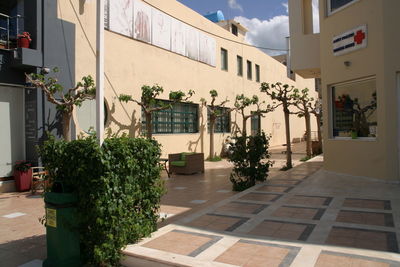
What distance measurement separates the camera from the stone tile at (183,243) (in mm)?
3939

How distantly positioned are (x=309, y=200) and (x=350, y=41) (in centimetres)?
472

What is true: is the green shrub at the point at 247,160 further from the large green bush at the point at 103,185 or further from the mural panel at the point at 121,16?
the mural panel at the point at 121,16

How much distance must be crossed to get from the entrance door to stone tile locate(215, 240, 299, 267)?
23.9 feet

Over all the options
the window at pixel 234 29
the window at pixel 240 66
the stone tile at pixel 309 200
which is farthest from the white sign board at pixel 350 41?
the window at pixel 234 29

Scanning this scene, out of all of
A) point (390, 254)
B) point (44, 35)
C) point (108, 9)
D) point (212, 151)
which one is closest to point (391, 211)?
point (390, 254)

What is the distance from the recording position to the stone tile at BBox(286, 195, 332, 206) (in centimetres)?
610

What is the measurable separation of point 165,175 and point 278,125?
736 inches

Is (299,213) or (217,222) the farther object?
(299,213)

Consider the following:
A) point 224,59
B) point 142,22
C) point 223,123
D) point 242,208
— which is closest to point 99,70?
point 242,208

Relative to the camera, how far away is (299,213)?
5.49 meters

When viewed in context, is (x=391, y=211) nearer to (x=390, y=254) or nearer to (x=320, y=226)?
(x=320, y=226)

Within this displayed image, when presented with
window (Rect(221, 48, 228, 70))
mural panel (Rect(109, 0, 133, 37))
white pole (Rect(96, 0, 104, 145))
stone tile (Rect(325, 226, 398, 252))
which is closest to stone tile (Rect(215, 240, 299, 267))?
stone tile (Rect(325, 226, 398, 252))

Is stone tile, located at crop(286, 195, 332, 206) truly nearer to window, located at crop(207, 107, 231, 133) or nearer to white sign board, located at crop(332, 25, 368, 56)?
white sign board, located at crop(332, 25, 368, 56)

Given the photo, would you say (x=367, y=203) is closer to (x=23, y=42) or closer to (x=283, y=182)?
(x=283, y=182)
